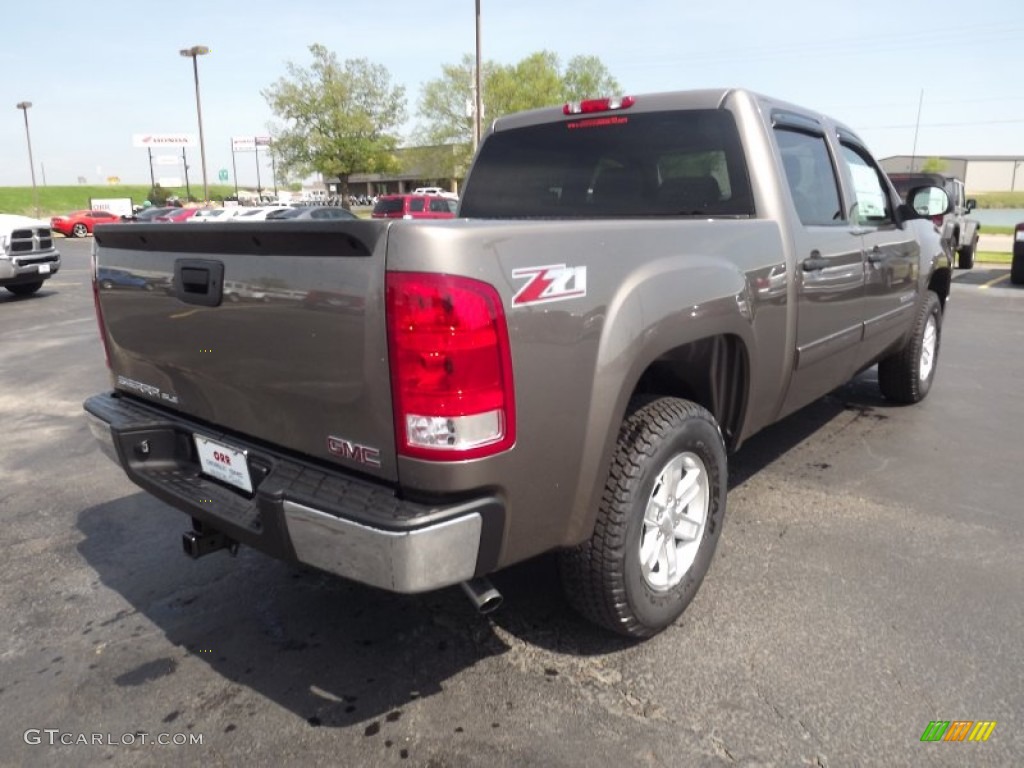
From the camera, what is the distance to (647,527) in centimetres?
255

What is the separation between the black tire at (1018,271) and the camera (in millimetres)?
13170

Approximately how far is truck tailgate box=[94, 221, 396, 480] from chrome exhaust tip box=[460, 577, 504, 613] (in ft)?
1.35

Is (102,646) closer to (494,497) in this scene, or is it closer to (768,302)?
(494,497)

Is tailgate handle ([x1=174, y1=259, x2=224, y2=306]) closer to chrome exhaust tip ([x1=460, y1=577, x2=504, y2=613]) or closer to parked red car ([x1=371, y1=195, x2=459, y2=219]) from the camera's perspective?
chrome exhaust tip ([x1=460, y1=577, x2=504, y2=613])

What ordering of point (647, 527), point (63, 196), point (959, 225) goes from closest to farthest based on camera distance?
point (647, 527) < point (959, 225) < point (63, 196)

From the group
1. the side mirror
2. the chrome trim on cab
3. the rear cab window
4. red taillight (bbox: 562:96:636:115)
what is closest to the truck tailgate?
the chrome trim on cab

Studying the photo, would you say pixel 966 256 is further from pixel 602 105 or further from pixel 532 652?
pixel 532 652

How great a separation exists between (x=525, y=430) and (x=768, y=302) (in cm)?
149

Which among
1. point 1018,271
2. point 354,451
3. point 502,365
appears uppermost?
point 502,365

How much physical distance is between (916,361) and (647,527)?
377 cm

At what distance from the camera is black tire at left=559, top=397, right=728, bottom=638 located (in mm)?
2350

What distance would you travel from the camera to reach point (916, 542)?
340 cm

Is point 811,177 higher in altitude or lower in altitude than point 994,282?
higher

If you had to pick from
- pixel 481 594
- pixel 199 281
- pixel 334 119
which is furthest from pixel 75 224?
pixel 481 594
